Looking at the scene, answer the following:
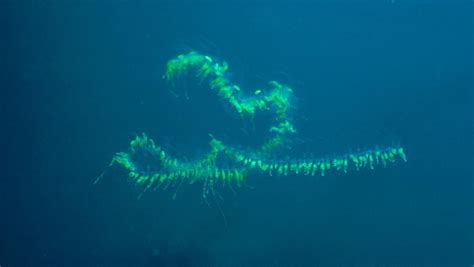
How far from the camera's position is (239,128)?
3.57 m

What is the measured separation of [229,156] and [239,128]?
0.26 meters

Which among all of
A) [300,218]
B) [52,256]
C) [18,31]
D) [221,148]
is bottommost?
[52,256]

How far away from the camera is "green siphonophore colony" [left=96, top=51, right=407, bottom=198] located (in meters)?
3.50

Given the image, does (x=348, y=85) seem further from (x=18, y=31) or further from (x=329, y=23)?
(x=18, y=31)

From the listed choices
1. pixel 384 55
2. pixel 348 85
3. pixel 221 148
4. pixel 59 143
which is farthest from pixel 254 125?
pixel 59 143

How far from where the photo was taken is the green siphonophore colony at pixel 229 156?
3.50 meters

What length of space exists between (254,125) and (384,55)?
4.31ft

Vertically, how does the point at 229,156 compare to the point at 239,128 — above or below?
below

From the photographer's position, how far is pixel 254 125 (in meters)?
3.55

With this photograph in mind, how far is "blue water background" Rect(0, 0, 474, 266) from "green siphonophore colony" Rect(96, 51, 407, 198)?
84 mm

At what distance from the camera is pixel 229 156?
3.57 m

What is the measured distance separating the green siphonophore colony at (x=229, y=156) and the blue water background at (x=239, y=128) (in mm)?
84

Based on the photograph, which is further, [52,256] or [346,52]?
[52,256]

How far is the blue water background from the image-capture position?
11.6ft
